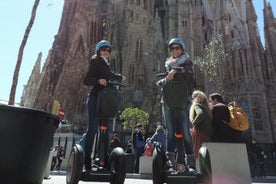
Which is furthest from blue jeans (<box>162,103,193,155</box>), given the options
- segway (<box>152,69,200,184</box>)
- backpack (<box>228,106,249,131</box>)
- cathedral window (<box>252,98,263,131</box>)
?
cathedral window (<box>252,98,263,131</box>)

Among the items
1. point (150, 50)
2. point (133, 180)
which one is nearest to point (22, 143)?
point (133, 180)

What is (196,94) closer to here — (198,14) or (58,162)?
(58,162)

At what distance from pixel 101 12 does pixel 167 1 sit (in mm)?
11166

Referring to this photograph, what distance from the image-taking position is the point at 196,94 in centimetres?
389

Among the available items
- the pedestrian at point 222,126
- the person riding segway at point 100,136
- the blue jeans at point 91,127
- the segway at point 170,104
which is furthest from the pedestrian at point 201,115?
the blue jeans at point 91,127

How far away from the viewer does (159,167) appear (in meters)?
2.80

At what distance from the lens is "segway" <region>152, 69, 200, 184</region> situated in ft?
8.98

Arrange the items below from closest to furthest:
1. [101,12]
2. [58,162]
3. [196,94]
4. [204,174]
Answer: [204,174] < [196,94] < [58,162] < [101,12]

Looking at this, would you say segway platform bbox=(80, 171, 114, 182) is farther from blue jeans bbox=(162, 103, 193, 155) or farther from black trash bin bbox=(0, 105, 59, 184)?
blue jeans bbox=(162, 103, 193, 155)

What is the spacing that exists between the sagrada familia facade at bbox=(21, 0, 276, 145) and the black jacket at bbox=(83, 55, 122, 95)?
2379 cm

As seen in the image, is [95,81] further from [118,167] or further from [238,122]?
[238,122]

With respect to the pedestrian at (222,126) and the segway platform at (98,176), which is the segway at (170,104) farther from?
the pedestrian at (222,126)

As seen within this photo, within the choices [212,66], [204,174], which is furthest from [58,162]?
[212,66]

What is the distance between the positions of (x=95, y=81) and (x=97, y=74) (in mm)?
124
